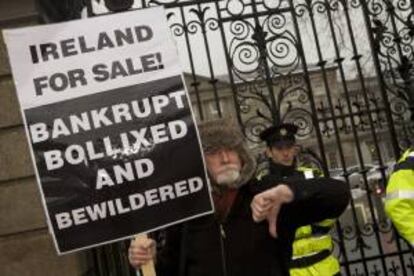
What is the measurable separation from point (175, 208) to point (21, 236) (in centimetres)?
130

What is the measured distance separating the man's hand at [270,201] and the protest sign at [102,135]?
11.9 inches

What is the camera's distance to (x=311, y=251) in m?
4.44

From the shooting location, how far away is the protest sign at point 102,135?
2570mm

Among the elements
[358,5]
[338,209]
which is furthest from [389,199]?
[358,5]

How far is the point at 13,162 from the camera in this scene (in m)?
3.60

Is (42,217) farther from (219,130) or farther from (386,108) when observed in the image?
(386,108)

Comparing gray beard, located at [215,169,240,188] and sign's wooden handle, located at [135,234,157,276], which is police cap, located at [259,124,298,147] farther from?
sign's wooden handle, located at [135,234,157,276]

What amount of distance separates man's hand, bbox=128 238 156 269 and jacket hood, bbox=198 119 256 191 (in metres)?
0.33

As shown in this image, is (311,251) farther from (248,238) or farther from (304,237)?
(248,238)

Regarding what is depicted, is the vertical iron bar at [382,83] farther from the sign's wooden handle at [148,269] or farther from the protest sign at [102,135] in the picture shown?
the sign's wooden handle at [148,269]

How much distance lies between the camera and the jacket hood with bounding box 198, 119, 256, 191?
248cm

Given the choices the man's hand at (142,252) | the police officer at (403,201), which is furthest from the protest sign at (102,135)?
the police officer at (403,201)

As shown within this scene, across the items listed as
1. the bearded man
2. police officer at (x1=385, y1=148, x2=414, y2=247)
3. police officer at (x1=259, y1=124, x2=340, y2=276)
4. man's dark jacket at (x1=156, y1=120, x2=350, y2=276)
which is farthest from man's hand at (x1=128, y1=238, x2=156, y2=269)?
police officer at (x1=259, y1=124, x2=340, y2=276)

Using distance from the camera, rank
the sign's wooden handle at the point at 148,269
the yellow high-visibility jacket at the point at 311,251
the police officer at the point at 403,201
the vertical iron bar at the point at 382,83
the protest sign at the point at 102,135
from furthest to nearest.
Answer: the vertical iron bar at the point at 382,83 → the yellow high-visibility jacket at the point at 311,251 → the police officer at the point at 403,201 → the protest sign at the point at 102,135 → the sign's wooden handle at the point at 148,269
